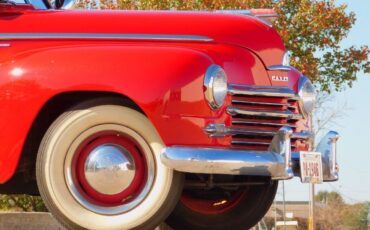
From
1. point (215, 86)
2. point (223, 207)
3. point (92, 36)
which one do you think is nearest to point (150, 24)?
point (92, 36)

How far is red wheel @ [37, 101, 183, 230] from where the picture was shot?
4293 millimetres

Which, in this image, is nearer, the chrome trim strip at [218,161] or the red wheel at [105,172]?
the chrome trim strip at [218,161]

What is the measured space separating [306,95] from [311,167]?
56 cm

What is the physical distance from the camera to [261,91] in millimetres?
4629

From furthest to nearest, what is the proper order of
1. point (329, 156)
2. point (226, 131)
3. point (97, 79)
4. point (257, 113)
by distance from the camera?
1. point (329, 156)
2. point (257, 113)
3. point (226, 131)
4. point (97, 79)

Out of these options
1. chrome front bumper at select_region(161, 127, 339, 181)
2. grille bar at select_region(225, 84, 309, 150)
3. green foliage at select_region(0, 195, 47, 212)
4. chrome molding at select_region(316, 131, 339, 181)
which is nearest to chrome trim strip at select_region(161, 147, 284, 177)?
chrome front bumper at select_region(161, 127, 339, 181)

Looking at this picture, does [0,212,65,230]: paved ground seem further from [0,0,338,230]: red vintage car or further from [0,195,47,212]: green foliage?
[0,195,47,212]: green foliage

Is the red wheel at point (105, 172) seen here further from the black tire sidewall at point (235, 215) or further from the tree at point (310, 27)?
the tree at point (310, 27)

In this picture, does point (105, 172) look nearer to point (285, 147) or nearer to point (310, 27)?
point (285, 147)

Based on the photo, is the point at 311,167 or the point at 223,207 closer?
the point at 311,167

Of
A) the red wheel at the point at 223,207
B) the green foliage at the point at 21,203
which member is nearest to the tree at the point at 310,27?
the green foliage at the point at 21,203

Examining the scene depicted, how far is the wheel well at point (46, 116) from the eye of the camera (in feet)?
14.6

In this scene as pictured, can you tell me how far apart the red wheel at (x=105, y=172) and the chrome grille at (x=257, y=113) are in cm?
48

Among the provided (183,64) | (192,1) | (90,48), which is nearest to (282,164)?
(183,64)
